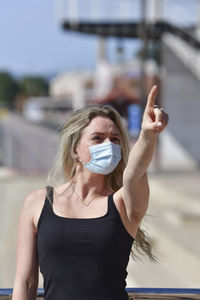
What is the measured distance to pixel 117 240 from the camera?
2.22 metres

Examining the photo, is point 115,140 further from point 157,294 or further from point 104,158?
point 157,294

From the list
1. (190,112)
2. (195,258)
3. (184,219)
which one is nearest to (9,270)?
(195,258)

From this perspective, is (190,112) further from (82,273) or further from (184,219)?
(82,273)

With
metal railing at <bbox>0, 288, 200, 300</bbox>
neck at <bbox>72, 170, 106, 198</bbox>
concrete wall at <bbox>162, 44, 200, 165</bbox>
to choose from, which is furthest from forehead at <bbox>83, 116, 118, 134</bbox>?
concrete wall at <bbox>162, 44, 200, 165</bbox>

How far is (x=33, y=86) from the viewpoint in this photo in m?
171

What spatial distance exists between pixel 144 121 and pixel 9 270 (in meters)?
8.16

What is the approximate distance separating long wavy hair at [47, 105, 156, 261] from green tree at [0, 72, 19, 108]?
17139 centimetres

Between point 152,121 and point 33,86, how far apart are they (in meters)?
171

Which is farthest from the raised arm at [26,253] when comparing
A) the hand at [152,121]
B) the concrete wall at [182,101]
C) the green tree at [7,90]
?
the green tree at [7,90]

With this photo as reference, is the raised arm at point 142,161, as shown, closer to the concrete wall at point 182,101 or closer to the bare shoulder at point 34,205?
the bare shoulder at point 34,205

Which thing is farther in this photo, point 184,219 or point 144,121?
point 184,219

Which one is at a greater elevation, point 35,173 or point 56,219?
point 56,219

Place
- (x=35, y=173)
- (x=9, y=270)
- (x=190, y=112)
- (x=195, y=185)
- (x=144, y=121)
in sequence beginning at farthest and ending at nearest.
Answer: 1. (x=35, y=173)
2. (x=190, y=112)
3. (x=195, y=185)
4. (x=9, y=270)
5. (x=144, y=121)

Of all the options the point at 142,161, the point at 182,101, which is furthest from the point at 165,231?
the point at 182,101
